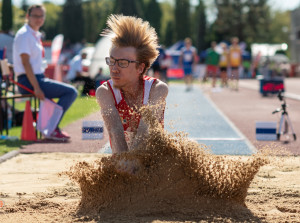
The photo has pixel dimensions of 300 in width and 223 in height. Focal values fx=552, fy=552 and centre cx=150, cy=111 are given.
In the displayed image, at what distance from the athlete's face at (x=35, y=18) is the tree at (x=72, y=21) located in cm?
7610

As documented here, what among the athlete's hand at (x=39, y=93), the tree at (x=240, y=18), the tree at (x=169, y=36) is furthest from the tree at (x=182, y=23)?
the athlete's hand at (x=39, y=93)

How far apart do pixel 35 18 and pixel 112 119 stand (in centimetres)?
515

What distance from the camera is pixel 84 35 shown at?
8731cm

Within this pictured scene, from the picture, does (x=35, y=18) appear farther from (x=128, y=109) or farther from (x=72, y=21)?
(x=72, y=21)

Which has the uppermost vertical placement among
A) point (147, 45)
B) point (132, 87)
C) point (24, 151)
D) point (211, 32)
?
point (211, 32)

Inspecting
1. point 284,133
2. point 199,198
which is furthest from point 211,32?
point 199,198

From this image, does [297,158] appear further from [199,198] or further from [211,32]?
[211,32]

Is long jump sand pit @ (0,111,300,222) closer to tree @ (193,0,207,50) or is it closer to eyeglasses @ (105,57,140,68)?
eyeglasses @ (105,57,140,68)

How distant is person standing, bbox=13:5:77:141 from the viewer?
922 cm

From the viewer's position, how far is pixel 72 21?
278ft

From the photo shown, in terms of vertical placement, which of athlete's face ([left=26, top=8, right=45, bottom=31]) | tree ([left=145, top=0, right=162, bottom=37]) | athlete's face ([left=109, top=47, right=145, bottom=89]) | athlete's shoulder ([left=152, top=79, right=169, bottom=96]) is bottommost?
athlete's shoulder ([left=152, top=79, right=169, bottom=96])

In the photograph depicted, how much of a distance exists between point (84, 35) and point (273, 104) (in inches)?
2834

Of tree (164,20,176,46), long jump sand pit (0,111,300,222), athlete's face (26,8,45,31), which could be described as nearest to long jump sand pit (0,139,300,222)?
long jump sand pit (0,111,300,222)

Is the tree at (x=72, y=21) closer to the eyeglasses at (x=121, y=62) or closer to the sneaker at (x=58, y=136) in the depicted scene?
the sneaker at (x=58, y=136)
